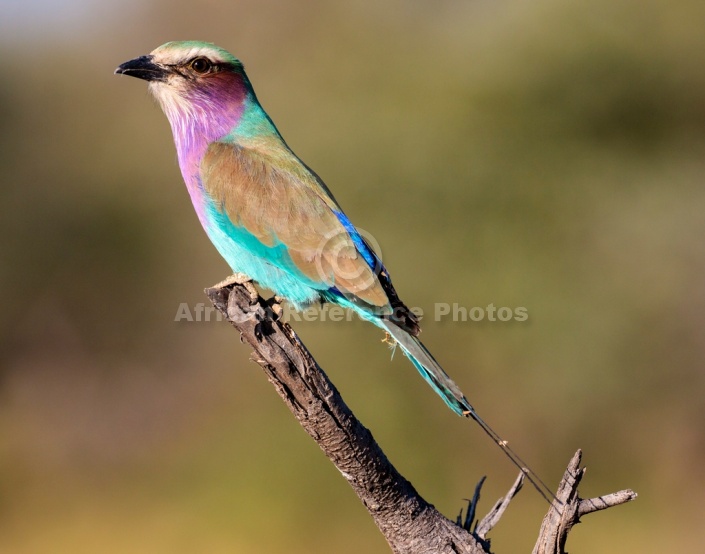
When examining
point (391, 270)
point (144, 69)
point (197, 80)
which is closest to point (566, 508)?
point (197, 80)

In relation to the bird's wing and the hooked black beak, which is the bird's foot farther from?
the hooked black beak

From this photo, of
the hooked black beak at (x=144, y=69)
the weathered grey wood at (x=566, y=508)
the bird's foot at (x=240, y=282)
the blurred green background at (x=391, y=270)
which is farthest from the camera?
the blurred green background at (x=391, y=270)

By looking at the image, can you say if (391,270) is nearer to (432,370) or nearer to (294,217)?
(294,217)

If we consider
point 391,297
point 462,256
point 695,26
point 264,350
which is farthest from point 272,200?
point 695,26

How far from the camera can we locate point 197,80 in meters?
4.25

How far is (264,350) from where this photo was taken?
2.97m

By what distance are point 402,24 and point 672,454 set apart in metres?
5.33

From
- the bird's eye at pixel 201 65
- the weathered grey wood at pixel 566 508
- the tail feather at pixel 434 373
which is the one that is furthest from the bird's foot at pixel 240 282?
the weathered grey wood at pixel 566 508

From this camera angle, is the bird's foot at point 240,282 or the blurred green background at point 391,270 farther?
the blurred green background at point 391,270

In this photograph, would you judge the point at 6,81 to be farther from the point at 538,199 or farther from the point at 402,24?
the point at 538,199

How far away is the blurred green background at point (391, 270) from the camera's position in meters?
7.25

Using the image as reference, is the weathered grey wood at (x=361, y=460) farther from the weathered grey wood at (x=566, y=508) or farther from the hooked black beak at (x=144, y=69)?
the hooked black beak at (x=144, y=69)

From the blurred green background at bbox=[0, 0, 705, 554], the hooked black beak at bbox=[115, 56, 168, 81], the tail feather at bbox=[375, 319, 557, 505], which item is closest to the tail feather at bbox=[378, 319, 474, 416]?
the tail feather at bbox=[375, 319, 557, 505]

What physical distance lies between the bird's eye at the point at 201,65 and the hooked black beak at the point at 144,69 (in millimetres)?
159
